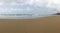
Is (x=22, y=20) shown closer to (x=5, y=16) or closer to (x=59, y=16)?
(x=5, y=16)

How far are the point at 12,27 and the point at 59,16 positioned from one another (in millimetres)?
354

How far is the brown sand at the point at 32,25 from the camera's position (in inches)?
28.2

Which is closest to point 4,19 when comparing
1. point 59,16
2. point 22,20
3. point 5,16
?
point 5,16

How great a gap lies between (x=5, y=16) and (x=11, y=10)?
60 millimetres

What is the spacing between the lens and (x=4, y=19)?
0.70 metres

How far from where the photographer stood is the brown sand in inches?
28.2

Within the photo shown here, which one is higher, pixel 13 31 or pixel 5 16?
pixel 5 16

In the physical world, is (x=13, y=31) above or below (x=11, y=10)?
below

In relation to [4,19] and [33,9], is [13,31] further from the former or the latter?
[33,9]

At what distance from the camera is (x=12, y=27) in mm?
735

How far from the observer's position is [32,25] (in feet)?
2.40

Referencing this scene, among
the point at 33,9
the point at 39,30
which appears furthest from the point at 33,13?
the point at 39,30

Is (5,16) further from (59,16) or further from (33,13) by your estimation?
(59,16)

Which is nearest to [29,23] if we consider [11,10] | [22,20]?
[22,20]
